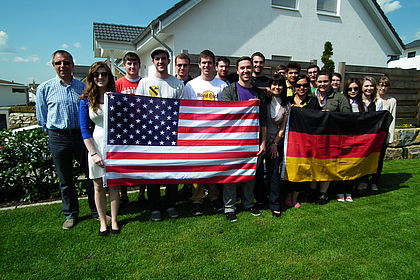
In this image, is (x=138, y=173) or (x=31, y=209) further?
(x=31, y=209)

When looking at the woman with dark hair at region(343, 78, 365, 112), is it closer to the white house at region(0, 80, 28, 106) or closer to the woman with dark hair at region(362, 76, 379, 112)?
the woman with dark hair at region(362, 76, 379, 112)

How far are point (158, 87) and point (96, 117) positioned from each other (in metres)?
0.90

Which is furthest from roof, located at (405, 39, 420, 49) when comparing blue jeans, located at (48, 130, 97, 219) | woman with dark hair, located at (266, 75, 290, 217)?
blue jeans, located at (48, 130, 97, 219)

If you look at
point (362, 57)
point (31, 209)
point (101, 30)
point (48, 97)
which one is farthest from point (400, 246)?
point (101, 30)

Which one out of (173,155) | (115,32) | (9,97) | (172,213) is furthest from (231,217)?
(9,97)

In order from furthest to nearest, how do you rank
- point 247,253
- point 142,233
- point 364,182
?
point 364,182
point 142,233
point 247,253

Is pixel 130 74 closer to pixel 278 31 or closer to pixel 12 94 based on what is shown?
pixel 278 31

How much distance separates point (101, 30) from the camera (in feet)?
42.0

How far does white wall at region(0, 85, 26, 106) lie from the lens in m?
45.5

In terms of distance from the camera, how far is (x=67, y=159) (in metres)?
3.68

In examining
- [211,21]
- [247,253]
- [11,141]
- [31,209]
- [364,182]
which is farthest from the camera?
[211,21]

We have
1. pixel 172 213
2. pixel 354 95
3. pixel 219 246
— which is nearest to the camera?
pixel 219 246

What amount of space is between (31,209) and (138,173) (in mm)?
2000

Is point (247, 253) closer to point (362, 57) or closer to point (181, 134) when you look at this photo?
point (181, 134)
